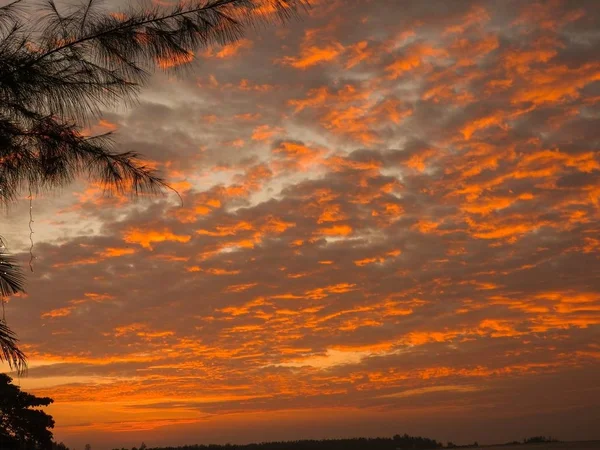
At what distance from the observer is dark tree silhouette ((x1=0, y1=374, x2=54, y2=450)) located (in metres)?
12.0

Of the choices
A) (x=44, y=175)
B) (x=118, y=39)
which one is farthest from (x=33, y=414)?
(x=118, y=39)

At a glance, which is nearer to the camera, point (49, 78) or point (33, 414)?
point (49, 78)

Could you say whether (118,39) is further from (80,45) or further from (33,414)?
(33,414)

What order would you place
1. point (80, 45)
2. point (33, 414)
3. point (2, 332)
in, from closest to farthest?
point (2, 332) → point (80, 45) → point (33, 414)

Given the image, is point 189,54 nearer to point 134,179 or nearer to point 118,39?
point 118,39

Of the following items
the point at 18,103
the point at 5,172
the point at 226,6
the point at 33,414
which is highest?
the point at 226,6

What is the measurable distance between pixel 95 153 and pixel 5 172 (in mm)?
685

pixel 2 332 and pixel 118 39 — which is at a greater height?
pixel 118 39

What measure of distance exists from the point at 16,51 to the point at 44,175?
995mm

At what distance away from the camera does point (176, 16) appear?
17.1 feet

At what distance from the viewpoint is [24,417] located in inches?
490

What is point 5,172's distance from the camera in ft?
16.6

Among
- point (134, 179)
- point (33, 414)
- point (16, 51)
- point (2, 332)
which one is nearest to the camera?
point (2, 332)

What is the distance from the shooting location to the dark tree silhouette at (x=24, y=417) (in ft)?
39.5
